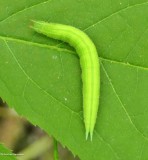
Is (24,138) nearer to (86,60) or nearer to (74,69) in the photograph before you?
(74,69)

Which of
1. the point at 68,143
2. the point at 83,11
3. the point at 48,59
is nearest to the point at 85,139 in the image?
the point at 68,143

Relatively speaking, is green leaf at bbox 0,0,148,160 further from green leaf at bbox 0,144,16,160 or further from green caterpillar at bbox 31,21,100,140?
green leaf at bbox 0,144,16,160

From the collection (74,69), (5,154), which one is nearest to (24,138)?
(5,154)

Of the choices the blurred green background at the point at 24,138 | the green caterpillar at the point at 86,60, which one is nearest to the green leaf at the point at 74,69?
the green caterpillar at the point at 86,60

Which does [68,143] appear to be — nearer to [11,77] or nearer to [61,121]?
[61,121]

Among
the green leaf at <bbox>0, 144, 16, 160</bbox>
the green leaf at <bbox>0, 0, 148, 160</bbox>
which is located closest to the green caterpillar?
the green leaf at <bbox>0, 0, 148, 160</bbox>

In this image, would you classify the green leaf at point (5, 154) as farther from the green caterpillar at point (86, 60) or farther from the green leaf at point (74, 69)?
the green caterpillar at point (86, 60)
